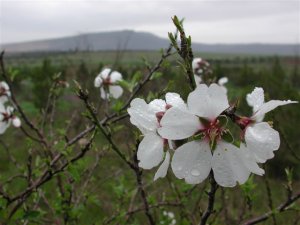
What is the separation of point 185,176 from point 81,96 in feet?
1.65

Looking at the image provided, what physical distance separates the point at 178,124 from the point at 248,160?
177 millimetres

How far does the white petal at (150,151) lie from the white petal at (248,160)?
0.19m

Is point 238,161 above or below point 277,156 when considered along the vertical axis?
above

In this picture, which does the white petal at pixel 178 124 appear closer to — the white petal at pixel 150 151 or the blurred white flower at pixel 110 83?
the white petal at pixel 150 151

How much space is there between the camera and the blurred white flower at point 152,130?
3.23ft

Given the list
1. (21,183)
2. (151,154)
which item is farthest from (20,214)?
(21,183)

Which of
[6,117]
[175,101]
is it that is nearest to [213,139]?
[175,101]

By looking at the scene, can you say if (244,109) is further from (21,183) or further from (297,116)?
(21,183)

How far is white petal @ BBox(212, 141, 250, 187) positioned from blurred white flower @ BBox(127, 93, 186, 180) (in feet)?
0.43

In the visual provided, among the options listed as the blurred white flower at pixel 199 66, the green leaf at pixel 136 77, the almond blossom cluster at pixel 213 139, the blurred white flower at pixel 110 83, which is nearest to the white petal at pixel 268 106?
the almond blossom cluster at pixel 213 139

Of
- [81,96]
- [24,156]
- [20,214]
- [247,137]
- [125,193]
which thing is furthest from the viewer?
[24,156]

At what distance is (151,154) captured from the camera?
98 cm

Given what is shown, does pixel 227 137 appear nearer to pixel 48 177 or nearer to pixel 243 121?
pixel 243 121

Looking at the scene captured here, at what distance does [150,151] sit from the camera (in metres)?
0.98
